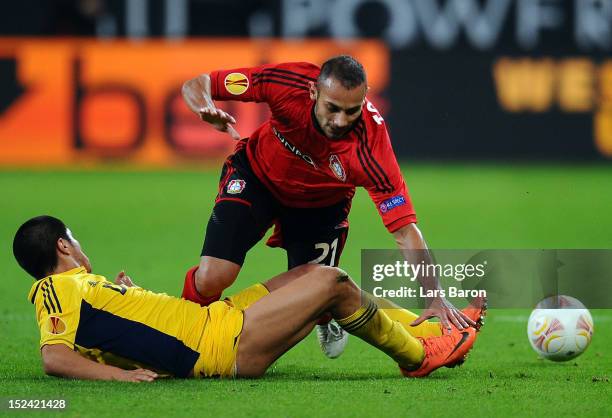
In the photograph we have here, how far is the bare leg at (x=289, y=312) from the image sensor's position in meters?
5.50

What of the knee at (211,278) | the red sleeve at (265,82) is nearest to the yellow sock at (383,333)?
the knee at (211,278)

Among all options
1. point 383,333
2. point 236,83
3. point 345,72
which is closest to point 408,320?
point 383,333

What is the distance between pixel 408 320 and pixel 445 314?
0.85 metres

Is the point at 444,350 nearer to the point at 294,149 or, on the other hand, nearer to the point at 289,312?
the point at 289,312

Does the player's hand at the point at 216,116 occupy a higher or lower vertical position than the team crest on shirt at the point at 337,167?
higher

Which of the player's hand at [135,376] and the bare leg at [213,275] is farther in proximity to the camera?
the bare leg at [213,275]

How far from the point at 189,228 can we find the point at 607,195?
16.2 ft

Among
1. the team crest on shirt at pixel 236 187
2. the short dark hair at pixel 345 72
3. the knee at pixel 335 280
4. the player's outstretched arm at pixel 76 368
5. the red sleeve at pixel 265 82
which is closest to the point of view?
the player's outstretched arm at pixel 76 368

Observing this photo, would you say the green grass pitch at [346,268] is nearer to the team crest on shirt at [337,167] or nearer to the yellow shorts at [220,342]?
the yellow shorts at [220,342]

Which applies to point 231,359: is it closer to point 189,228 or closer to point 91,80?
point 189,228

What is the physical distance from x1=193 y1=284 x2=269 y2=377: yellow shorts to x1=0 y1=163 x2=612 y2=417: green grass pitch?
0.34 feet

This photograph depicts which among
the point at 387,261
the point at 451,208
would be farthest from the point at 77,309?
the point at 451,208

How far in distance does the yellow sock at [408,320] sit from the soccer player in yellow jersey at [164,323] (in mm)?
473

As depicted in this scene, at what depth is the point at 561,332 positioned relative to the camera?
6191mm
